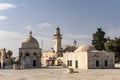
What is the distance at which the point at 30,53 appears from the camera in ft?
158

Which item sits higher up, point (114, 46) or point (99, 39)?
point (99, 39)

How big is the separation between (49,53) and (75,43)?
17.1m

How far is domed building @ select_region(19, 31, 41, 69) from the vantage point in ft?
157

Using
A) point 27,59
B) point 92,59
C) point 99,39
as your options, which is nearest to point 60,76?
point 92,59

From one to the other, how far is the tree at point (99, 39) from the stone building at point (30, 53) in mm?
24399

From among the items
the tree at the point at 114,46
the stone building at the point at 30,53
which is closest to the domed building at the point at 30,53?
the stone building at the point at 30,53

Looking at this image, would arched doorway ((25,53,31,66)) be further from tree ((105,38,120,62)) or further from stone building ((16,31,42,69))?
tree ((105,38,120,62))

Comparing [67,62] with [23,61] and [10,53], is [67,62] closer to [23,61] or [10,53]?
[23,61]

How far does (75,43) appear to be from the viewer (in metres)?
98.3

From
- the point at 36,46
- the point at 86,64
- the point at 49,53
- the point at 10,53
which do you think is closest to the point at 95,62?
the point at 86,64

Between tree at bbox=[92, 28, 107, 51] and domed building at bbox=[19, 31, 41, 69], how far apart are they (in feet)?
80.1

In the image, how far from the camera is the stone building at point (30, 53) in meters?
48.0

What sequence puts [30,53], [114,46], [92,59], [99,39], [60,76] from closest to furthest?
[60,76], [92,59], [30,53], [114,46], [99,39]

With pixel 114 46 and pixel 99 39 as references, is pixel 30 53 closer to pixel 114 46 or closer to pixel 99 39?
pixel 114 46
